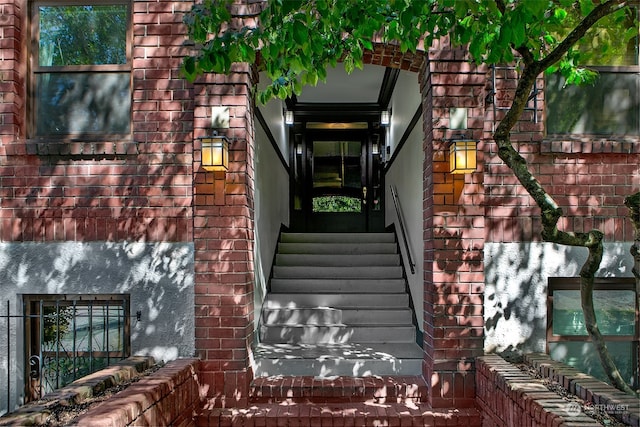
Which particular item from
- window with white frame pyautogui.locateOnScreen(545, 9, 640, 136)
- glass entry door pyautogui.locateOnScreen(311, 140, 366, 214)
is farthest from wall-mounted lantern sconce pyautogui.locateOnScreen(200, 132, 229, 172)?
glass entry door pyautogui.locateOnScreen(311, 140, 366, 214)

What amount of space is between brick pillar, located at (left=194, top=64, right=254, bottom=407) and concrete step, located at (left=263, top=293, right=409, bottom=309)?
5.17ft

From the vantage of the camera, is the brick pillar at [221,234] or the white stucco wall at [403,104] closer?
the brick pillar at [221,234]

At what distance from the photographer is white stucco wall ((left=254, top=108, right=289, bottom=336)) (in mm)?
4883

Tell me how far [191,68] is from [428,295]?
2.62m

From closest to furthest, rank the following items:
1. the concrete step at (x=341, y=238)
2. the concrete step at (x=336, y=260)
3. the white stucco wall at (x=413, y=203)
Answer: the white stucco wall at (x=413, y=203)
the concrete step at (x=336, y=260)
the concrete step at (x=341, y=238)

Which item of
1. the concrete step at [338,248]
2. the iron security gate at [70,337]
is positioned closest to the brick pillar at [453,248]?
the iron security gate at [70,337]

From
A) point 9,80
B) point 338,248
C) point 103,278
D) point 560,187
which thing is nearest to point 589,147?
point 560,187

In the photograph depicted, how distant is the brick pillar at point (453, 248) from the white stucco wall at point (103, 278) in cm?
208

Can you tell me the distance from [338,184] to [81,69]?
6.30m

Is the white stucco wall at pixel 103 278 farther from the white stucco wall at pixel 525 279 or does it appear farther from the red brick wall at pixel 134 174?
the white stucco wall at pixel 525 279

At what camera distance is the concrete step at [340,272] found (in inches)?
238

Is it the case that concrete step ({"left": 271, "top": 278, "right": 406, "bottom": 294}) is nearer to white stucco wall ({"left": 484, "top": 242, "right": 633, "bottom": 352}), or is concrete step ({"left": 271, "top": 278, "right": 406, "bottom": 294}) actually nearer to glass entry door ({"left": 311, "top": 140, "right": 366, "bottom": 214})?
white stucco wall ({"left": 484, "top": 242, "right": 633, "bottom": 352})

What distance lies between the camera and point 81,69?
13.3ft

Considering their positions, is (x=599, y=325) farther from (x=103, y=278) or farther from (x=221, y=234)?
(x=103, y=278)
